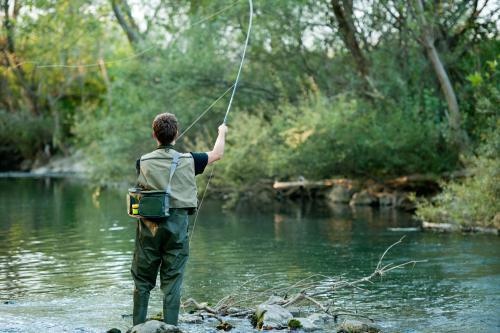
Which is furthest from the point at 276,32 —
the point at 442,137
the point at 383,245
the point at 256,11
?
the point at 383,245

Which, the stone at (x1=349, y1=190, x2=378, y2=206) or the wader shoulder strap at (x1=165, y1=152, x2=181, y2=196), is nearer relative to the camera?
the wader shoulder strap at (x1=165, y1=152, x2=181, y2=196)

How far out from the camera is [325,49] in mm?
27562

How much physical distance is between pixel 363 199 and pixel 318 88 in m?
3.40

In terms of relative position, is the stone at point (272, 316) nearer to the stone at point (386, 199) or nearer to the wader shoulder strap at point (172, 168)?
the wader shoulder strap at point (172, 168)

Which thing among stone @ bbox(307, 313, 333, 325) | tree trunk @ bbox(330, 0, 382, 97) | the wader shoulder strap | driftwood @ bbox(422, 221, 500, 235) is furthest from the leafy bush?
the wader shoulder strap

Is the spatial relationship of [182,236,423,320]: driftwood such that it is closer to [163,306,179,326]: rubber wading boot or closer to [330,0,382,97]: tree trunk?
[163,306,179,326]: rubber wading boot

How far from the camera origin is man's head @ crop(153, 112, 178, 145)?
785cm

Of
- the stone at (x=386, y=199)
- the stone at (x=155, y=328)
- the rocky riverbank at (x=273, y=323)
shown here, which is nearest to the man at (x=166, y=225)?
the stone at (x=155, y=328)

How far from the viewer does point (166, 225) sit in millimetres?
7711

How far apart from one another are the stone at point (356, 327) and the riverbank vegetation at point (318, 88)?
32.0ft

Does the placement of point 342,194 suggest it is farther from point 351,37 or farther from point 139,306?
point 139,306

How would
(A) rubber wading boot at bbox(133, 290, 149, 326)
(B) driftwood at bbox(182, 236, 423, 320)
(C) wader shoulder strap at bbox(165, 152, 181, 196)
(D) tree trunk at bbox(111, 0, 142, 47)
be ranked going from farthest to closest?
(D) tree trunk at bbox(111, 0, 142, 47) → (B) driftwood at bbox(182, 236, 423, 320) → (A) rubber wading boot at bbox(133, 290, 149, 326) → (C) wader shoulder strap at bbox(165, 152, 181, 196)

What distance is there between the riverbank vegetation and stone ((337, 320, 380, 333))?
9763 mm

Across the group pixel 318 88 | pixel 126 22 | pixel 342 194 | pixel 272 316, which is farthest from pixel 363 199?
pixel 272 316
